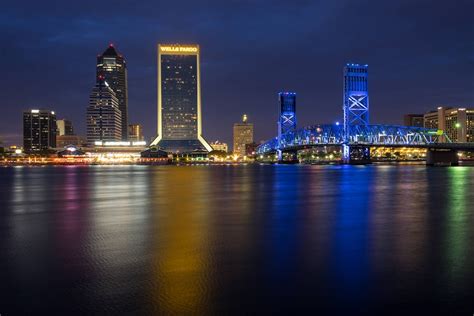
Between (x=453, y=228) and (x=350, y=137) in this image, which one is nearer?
(x=453, y=228)

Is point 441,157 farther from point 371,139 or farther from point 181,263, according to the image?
point 181,263

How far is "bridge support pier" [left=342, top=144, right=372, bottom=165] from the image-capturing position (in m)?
140

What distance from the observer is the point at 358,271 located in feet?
37.1

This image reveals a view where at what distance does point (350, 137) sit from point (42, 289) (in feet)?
450

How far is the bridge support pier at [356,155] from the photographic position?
140000mm

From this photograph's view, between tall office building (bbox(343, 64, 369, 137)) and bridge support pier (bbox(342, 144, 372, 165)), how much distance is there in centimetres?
809

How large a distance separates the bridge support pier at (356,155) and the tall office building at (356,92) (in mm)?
8086

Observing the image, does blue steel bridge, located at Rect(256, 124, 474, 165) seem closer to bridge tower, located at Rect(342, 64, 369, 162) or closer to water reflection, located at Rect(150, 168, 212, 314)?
bridge tower, located at Rect(342, 64, 369, 162)

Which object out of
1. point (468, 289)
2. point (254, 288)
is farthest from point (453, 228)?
point (254, 288)

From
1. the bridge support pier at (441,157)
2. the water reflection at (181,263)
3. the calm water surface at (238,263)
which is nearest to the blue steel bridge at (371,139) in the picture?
the bridge support pier at (441,157)

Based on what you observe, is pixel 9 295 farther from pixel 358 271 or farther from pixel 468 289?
pixel 468 289

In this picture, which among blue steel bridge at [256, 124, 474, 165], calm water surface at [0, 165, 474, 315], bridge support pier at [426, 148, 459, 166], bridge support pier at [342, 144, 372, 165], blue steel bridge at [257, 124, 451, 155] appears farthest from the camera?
bridge support pier at [342, 144, 372, 165]

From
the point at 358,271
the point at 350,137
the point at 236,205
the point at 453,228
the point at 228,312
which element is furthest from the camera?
the point at 350,137

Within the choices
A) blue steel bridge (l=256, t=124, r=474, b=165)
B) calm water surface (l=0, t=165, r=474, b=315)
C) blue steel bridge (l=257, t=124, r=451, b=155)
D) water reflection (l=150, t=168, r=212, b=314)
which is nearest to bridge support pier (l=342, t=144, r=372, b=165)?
blue steel bridge (l=256, t=124, r=474, b=165)
